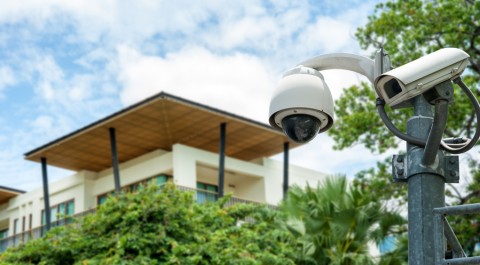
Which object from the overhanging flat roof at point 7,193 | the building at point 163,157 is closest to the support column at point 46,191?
the building at point 163,157

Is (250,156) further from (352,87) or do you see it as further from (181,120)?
(352,87)

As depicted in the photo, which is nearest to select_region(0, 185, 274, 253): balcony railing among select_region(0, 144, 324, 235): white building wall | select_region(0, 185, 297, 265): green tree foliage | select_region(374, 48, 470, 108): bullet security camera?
select_region(0, 144, 324, 235): white building wall

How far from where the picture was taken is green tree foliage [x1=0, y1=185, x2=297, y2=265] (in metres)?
18.4

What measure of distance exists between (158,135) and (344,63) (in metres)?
26.6

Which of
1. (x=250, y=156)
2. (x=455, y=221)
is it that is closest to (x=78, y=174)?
(x=250, y=156)

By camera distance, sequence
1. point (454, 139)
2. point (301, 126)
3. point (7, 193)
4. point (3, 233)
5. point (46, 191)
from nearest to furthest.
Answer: point (454, 139) → point (301, 126) → point (46, 191) → point (7, 193) → point (3, 233)

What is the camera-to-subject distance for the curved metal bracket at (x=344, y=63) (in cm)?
391

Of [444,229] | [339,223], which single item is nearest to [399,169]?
[444,229]

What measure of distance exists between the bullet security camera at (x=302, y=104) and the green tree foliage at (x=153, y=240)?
46.4ft

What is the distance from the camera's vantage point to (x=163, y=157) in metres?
30.9

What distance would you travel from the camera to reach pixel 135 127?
2959cm

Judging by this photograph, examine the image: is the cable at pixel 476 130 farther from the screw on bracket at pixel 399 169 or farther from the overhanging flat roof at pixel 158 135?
the overhanging flat roof at pixel 158 135

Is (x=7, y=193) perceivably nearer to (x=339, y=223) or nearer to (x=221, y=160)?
(x=221, y=160)

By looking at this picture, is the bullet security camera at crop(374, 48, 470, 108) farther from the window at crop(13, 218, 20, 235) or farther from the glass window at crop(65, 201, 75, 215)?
the window at crop(13, 218, 20, 235)
